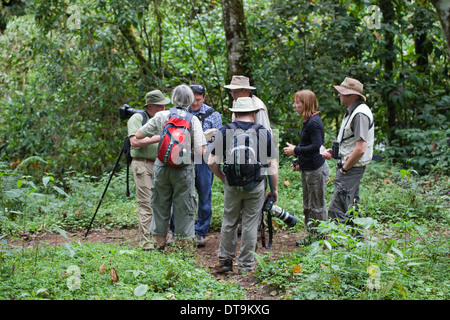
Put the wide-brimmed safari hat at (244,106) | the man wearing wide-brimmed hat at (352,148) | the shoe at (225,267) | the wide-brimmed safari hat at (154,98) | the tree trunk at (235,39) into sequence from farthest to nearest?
the tree trunk at (235,39) → the wide-brimmed safari hat at (154,98) → the man wearing wide-brimmed hat at (352,148) → the shoe at (225,267) → the wide-brimmed safari hat at (244,106)

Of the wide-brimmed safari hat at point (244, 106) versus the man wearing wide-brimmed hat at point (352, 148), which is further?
the man wearing wide-brimmed hat at point (352, 148)

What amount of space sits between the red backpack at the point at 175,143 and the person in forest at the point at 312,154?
1.28 meters

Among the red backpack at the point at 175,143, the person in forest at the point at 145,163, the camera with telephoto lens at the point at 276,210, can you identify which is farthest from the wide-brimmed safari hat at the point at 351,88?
the person in forest at the point at 145,163

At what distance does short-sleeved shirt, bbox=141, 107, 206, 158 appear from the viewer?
5.36 metres

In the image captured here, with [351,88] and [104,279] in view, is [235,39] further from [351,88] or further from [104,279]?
[104,279]

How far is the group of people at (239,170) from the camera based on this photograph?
4.93 m

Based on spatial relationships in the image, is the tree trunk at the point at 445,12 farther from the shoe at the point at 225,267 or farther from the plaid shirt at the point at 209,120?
the plaid shirt at the point at 209,120

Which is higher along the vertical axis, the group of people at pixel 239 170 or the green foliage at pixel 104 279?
the group of people at pixel 239 170

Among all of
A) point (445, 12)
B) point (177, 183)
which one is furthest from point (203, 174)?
point (445, 12)

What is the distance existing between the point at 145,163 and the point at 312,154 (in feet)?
7.26

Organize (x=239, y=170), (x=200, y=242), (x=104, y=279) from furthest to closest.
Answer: (x=200, y=242), (x=239, y=170), (x=104, y=279)

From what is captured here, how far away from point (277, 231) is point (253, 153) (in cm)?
248

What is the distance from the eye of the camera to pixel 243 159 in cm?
472

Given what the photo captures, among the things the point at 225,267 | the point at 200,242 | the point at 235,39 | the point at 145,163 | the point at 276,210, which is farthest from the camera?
the point at 235,39
